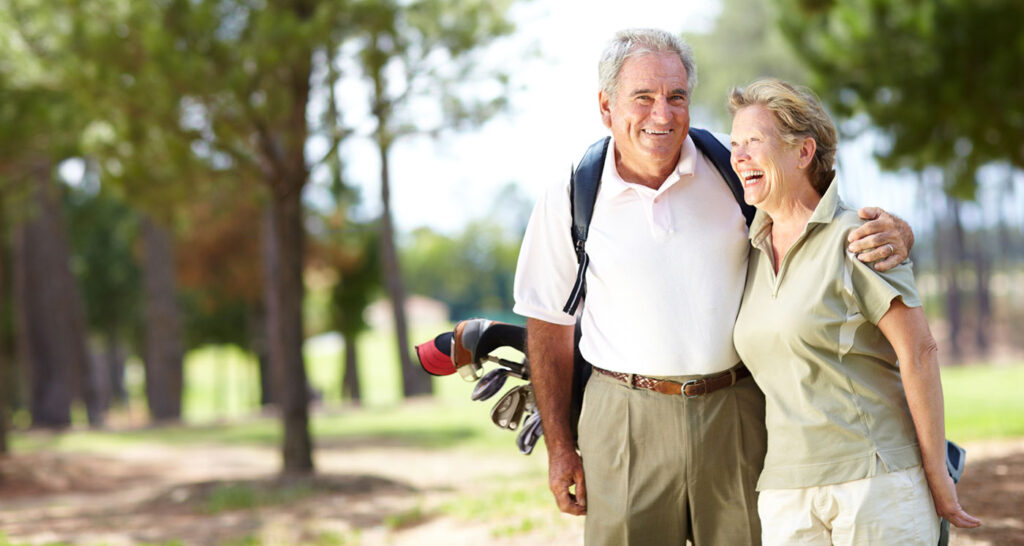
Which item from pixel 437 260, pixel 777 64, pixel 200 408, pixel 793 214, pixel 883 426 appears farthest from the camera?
pixel 437 260

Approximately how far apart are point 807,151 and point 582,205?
0.72 m

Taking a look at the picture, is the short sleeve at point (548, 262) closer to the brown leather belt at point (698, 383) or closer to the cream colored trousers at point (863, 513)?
the brown leather belt at point (698, 383)

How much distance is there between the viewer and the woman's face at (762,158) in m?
2.64

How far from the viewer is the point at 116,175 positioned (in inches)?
376

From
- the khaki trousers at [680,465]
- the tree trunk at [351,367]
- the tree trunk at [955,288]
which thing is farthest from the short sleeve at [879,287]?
the tree trunk at [955,288]

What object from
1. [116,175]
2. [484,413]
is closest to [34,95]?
[116,175]

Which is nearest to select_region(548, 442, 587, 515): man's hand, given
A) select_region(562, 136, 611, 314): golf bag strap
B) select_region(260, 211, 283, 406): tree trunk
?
select_region(562, 136, 611, 314): golf bag strap

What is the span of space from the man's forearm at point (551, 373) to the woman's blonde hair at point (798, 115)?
3.15 ft

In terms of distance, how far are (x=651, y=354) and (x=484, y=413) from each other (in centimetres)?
1460

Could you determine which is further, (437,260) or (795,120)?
(437,260)

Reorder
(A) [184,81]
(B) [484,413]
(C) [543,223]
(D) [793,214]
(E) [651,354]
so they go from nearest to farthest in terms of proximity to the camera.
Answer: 1. (D) [793,214]
2. (E) [651,354]
3. (C) [543,223]
4. (A) [184,81]
5. (B) [484,413]

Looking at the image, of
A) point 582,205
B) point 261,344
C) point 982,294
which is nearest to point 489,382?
point 582,205

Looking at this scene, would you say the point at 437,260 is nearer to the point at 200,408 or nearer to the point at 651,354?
the point at 200,408

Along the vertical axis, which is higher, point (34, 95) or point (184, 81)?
point (34, 95)
